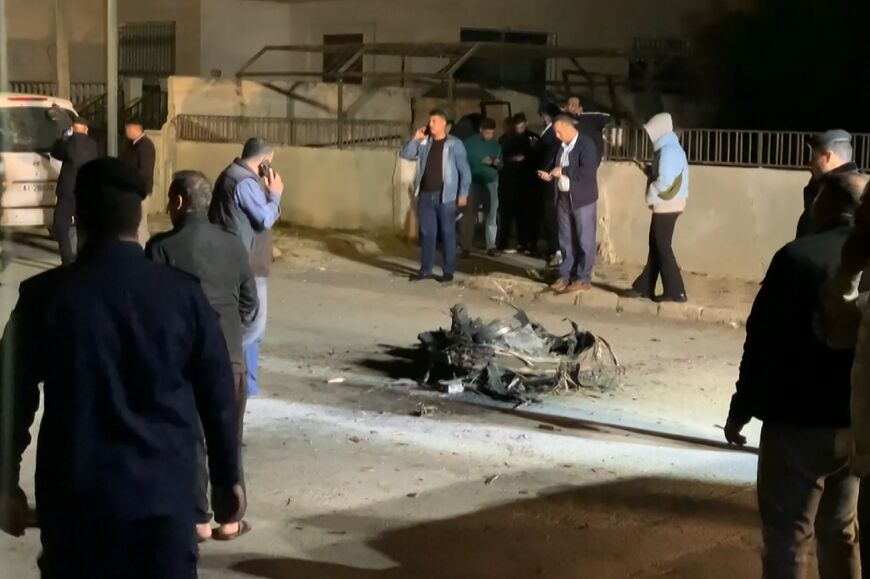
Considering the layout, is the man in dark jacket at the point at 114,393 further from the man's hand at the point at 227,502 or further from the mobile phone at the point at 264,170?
the mobile phone at the point at 264,170

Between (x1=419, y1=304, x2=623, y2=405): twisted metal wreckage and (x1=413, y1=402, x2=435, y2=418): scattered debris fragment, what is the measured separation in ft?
1.33

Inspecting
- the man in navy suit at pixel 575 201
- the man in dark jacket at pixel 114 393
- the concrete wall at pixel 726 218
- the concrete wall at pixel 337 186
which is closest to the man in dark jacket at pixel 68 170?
the man in navy suit at pixel 575 201

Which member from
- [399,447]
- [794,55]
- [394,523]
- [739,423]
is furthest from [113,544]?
[794,55]

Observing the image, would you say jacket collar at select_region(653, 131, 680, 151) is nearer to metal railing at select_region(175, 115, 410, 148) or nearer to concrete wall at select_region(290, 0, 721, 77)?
metal railing at select_region(175, 115, 410, 148)

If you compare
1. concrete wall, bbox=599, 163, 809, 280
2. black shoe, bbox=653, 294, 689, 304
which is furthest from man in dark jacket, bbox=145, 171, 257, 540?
concrete wall, bbox=599, 163, 809, 280

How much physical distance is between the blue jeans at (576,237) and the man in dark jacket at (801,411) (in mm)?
8417

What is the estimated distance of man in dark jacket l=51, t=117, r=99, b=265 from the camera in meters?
13.5

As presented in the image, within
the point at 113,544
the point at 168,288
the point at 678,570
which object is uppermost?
the point at 168,288

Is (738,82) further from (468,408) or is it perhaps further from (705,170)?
(468,408)

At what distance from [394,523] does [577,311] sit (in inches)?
263

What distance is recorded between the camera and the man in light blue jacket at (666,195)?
1223 centimetres

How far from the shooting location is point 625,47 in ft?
84.4

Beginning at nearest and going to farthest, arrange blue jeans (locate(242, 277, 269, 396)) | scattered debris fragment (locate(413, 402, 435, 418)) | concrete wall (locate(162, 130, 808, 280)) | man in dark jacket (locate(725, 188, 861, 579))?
1. man in dark jacket (locate(725, 188, 861, 579))
2. blue jeans (locate(242, 277, 269, 396))
3. scattered debris fragment (locate(413, 402, 435, 418))
4. concrete wall (locate(162, 130, 808, 280))

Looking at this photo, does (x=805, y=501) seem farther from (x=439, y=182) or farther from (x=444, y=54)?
(x=444, y=54)
